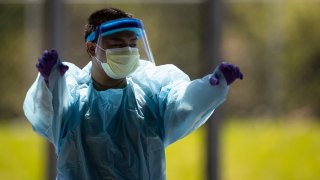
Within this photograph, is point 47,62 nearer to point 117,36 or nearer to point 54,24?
point 117,36

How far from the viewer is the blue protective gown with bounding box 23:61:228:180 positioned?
2.80 metres

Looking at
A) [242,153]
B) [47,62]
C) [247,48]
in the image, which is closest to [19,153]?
[242,153]

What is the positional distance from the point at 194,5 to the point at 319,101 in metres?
1.32

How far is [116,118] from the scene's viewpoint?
2881mm

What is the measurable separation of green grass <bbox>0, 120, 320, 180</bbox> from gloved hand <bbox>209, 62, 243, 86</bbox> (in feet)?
8.48

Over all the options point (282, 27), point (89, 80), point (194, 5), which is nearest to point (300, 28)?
point (282, 27)

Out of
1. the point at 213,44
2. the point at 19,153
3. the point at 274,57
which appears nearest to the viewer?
the point at 213,44

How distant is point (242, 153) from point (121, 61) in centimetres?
328

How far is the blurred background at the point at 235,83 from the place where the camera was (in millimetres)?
5137

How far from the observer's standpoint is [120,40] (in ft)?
9.29

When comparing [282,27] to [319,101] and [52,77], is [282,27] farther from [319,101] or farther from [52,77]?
[52,77]

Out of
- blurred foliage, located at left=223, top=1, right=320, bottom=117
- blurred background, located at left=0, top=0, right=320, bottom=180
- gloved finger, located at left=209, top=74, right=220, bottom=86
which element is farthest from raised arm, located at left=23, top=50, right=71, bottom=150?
blurred foliage, located at left=223, top=1, right=320, bottom=117

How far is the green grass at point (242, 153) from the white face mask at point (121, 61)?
2486mm

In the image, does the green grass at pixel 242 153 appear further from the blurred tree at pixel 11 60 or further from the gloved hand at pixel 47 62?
the gloved hand at pixel 47 62
